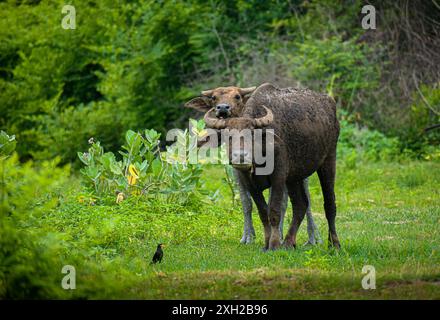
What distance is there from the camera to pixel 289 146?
32.1 feet

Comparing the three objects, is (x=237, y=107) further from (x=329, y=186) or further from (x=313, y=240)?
(x=313, y=240)

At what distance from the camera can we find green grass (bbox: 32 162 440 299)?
7633mm

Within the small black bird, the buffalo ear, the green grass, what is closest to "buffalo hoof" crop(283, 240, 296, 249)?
the green grass

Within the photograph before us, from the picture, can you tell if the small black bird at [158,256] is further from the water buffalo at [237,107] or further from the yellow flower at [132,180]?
the yellow flower at [132,180]

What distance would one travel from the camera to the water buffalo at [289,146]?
9531 millimetres

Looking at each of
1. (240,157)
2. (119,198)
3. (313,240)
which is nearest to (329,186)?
(313,240)

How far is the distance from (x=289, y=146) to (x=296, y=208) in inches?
35.1

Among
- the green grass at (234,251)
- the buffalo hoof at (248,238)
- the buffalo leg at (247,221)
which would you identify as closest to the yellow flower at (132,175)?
the green grass at (234,251)

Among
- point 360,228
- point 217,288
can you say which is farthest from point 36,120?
point 217,288

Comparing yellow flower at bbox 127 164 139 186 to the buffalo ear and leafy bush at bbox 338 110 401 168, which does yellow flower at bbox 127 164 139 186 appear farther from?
leafy bush at bbox 338 110 401 168

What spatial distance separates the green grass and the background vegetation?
29mm
